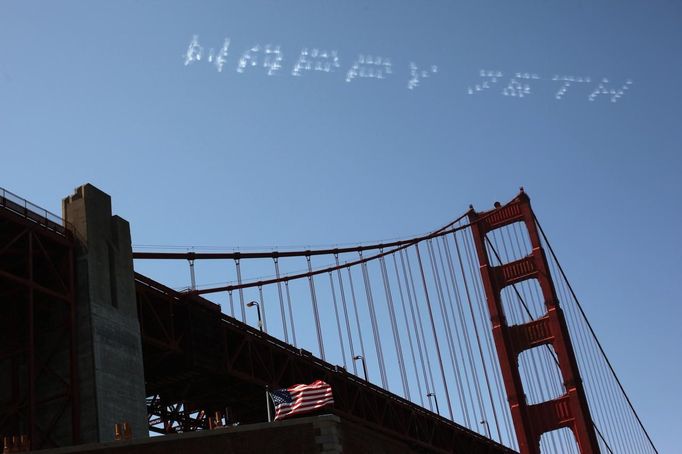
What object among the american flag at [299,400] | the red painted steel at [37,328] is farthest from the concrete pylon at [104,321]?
the american flag at [299,400]

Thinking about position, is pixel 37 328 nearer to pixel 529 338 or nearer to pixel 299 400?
pixel 299 400

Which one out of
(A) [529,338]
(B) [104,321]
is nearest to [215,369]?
(B) [104,321]

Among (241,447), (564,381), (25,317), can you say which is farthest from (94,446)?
(564,381)

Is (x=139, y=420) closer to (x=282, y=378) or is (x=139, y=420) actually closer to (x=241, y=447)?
(x=241, y=447)

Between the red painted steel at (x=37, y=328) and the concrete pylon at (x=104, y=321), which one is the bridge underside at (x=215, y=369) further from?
the red painted steel at (x=37, y=328)

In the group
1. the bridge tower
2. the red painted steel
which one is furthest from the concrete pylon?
the bridge tower

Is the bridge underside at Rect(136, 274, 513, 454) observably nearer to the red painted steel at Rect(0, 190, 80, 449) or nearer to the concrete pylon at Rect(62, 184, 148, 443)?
the concrete pylon at Rect(62, 184, 148, 443)

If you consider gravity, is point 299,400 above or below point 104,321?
below
